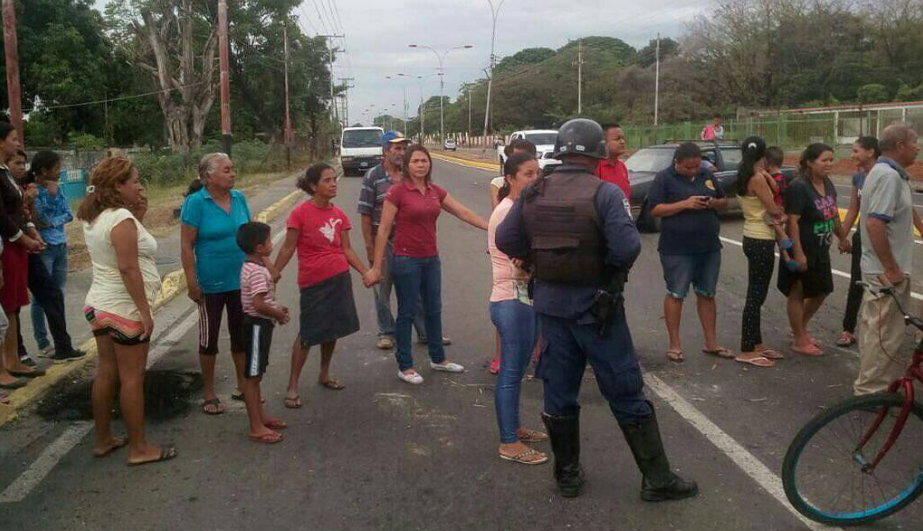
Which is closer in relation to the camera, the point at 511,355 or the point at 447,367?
the point at 511,355

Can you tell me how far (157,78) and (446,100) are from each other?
116889 mm

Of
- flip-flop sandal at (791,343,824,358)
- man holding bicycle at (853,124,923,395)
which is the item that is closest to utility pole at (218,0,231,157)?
flip-flop sandal at (791,343,824,358)

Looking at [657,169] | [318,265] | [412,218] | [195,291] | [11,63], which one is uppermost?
[11,63]

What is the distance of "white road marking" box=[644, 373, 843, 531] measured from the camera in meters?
3.69

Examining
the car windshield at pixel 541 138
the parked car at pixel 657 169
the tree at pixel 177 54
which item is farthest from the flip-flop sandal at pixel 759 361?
the tree at pixel 177 54

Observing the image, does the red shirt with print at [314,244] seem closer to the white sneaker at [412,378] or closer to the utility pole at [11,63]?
the white sneaker at [412,378]

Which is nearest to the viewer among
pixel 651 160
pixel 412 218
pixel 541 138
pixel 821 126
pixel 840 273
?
pixel 412 218

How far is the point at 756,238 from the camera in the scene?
591 centimetres

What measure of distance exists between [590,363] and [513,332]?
0.75 meters

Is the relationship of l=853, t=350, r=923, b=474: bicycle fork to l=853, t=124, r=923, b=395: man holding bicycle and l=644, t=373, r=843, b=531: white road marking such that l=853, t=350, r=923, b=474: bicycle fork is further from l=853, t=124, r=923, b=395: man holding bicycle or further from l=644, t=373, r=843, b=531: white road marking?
l=853, t=124, r=923, b=395: man holding bicycle

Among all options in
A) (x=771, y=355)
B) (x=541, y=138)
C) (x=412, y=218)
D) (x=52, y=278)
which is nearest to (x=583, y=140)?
(x=412, y=218)

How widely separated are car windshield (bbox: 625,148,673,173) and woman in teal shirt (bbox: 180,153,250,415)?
10406 mm

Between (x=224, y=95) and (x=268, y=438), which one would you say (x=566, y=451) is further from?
(x=224, y=95)

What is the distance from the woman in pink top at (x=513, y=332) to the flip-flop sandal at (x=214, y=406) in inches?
76.2
